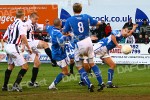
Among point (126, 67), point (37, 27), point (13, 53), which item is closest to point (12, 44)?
point (13, 53)

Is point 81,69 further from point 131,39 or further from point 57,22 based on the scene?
point 131,39

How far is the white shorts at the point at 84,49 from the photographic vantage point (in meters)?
16.9

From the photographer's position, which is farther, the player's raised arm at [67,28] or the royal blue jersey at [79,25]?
the player's raised arm at [67,28]

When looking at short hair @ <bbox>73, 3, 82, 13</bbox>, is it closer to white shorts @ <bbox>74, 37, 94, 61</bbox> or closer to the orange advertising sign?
white shorts @ <bbox>74, 37, 94, 61</bbox>

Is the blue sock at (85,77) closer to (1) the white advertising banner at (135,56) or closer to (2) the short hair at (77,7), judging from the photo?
(2) the short hair at (77,7)

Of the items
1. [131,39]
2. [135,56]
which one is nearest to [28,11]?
[131,39]

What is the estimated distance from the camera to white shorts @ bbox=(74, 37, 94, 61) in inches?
667

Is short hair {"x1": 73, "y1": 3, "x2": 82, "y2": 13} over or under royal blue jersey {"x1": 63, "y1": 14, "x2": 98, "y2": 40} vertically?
over

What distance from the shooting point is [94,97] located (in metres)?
15.5

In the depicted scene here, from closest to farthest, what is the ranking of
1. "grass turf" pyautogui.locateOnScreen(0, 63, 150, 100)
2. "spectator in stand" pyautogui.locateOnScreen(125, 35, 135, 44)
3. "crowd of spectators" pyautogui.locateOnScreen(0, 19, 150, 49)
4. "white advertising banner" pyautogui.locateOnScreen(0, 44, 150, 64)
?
"grass turf" pyautogui.locateOnScreen(0, 63, 150, 100) → "white advertising banner" pyautogui.locateOnScreen(0, 44, 150, 64) → "crowd of spectators" pyautogui.locateOnScreen(0, 19, 150, 49) → "spectator in stand" pyautogui.locateOnScreen(125, 35, 135, 44)

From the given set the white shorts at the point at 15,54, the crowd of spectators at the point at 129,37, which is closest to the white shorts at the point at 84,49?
the white shorts at the point at 15,54

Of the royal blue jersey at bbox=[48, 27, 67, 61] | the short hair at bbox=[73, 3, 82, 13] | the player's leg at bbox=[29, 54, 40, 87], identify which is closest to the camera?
the short hair at bbox=[73, 3, 82, 13]

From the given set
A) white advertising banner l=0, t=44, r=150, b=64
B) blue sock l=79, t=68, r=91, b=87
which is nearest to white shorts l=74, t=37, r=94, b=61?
blue sock l=79, t=68, r=91, b=87

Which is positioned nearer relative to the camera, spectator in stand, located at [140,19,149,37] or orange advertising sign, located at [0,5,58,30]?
spectator in stand, located at [140,19,149,37]
